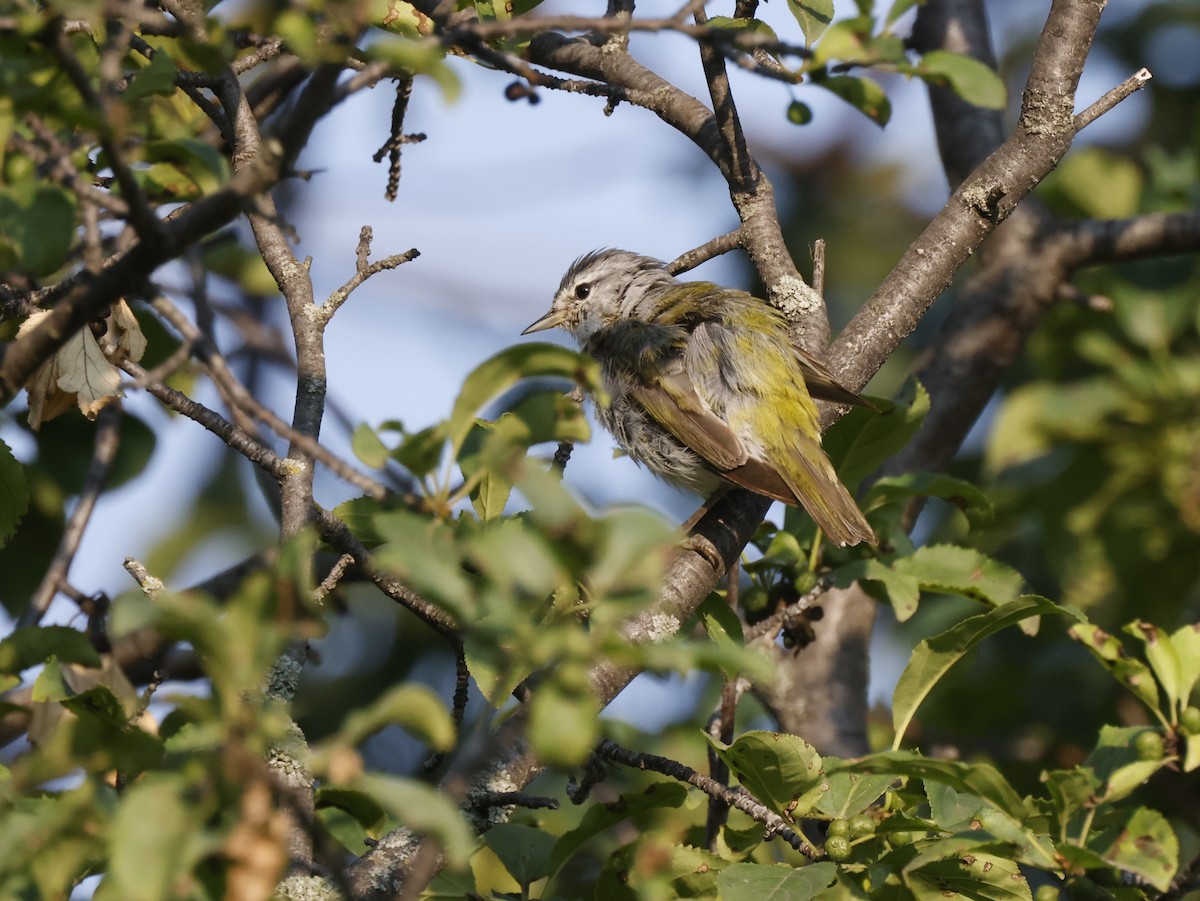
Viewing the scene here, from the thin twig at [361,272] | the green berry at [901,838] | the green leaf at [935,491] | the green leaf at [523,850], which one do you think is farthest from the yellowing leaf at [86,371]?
the green leaf at [935,491]

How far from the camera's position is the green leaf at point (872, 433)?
3.70 meters

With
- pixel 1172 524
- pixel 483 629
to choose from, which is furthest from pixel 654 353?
pixel 483 629

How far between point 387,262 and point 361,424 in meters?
1.33

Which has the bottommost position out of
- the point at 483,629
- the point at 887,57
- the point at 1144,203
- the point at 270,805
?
the point at 270,805

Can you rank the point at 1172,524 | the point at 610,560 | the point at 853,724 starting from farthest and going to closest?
the point at 1172,524
the point at 853,724
the point at 610,560

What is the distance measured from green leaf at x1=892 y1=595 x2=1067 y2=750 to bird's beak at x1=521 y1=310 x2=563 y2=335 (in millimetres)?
3089

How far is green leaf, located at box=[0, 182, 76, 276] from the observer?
1771mm

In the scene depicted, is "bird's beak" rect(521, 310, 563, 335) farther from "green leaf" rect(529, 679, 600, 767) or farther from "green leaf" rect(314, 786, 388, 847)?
"green leaf" rect(529, 679, 600, 767)

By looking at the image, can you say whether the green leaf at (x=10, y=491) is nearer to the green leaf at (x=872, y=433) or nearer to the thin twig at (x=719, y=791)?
the thin twig at (x=719, y=791)

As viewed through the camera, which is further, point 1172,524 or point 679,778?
point 1172,524

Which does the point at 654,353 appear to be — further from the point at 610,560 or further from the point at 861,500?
the point at 610,560

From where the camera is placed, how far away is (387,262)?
288 cm

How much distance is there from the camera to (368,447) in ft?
5.33

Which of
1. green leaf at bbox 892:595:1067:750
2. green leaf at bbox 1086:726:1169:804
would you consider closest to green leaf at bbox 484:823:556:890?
green leaf at bbox 892:595:1067:750
